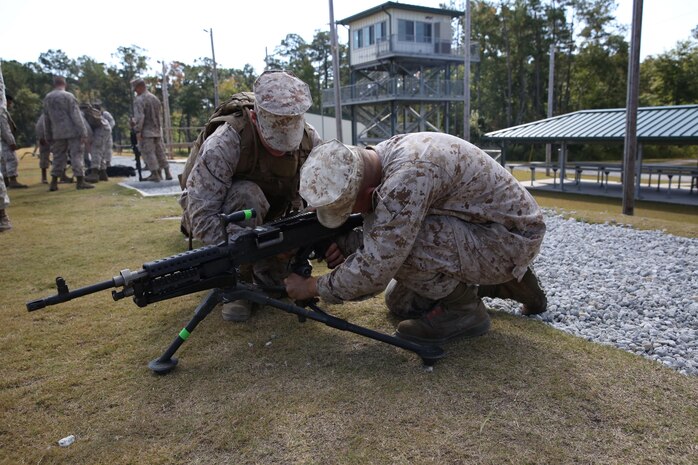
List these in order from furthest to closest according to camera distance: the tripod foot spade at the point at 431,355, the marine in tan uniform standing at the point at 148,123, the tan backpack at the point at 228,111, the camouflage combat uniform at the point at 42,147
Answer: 1. the camouflage combat uniform at the point at 42,147
2. the marine in tan uniform standing at the point at 148,123
3. the tan backpack at the point at 228,111
4. the tripod foot spade at the point at 431,355

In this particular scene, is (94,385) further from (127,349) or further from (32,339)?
(32,339)

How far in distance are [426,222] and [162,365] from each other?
1.92 m

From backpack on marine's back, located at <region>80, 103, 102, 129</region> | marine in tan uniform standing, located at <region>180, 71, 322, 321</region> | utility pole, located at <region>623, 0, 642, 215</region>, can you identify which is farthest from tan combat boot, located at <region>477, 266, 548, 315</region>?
backpack on marine's back, located at <region>80, 103, 102, 129</region>

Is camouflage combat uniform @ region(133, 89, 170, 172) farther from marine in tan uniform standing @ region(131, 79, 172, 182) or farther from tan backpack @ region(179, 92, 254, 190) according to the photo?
tan backpack @ region(179, 92, 254, 190)

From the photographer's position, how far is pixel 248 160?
4316 mm

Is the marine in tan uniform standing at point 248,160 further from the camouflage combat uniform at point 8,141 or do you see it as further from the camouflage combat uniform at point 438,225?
the camouflage combat uniform at point 8,141

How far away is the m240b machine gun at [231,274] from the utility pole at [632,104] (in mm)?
8016

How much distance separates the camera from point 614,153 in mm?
37719

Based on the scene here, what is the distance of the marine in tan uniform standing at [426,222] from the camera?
2914 mm

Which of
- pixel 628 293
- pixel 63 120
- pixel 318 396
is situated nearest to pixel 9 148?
pixel 63 120

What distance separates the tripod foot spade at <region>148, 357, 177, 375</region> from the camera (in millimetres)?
3225

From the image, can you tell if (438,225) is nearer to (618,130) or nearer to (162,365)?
(162,365)

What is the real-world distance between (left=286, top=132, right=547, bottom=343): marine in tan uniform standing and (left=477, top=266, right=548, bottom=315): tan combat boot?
34cm

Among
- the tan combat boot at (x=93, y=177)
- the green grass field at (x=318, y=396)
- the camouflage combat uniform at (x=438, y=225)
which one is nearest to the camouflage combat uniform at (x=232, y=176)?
the green grass field at (x=318, y=396)
